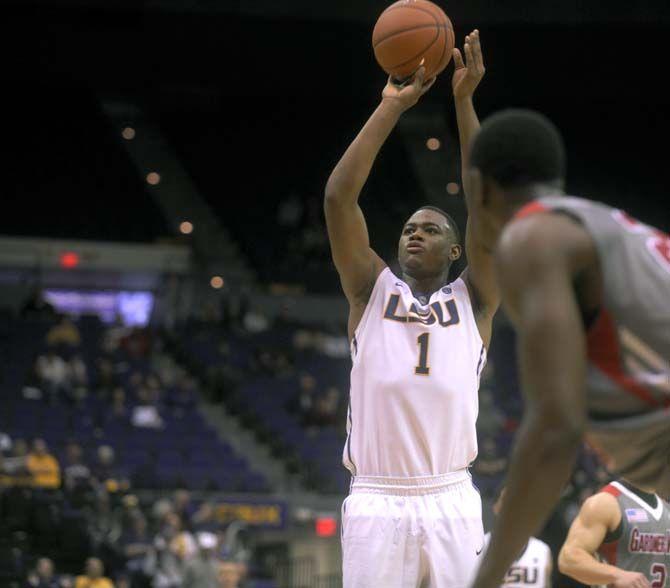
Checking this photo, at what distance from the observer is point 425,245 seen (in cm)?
479

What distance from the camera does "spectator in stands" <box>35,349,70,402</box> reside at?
18.7m

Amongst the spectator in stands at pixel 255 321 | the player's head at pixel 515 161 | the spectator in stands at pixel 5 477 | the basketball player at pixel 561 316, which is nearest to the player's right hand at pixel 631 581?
the basketball player at pixel 561 316

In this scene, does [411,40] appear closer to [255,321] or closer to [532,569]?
[532,569]

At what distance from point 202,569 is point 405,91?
901cm

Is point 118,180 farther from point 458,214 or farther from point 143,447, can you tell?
point 143,447

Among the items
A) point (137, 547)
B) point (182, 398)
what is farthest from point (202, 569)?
point (182, 398)

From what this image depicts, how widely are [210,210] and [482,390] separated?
817cm

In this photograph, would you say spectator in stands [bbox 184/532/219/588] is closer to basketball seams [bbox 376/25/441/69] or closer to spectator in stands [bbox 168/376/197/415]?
spectator in stands [bbox 168/376/197/415]

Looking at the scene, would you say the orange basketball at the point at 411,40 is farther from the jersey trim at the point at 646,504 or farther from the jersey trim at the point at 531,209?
the jersey trim at the point at 646,504

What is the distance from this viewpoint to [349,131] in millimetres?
28312

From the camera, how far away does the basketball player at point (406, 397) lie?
4.36 meters

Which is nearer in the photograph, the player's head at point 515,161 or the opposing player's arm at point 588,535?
the player's head at point 515,161

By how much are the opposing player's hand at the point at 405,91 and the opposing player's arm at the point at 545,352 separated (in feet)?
6.17

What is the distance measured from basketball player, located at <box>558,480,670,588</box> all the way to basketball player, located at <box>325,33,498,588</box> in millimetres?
1338
